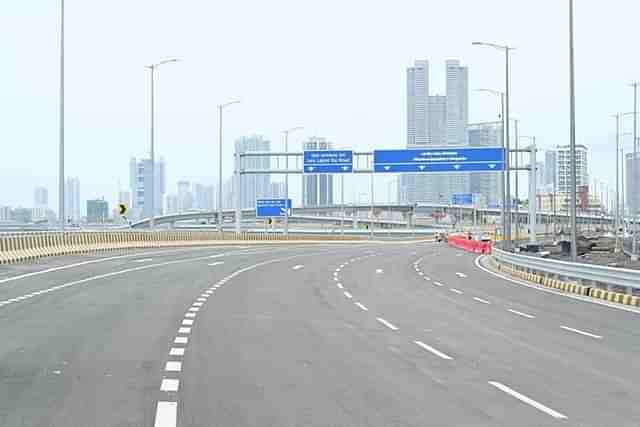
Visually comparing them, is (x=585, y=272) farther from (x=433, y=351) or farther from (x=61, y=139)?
(x=61, y=139)

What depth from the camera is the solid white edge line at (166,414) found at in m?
8.27

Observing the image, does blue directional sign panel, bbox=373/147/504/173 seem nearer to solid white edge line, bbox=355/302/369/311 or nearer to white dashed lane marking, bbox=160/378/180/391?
solid white edge line, bbox=355/302/369/311

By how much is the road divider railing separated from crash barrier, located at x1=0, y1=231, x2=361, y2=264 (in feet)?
66.3

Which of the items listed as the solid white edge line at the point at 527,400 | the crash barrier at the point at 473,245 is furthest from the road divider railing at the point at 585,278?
the crash barrier at the point at 473,245

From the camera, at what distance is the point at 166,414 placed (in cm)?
867

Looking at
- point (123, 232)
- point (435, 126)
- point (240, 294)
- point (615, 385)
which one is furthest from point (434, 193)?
point (615, 385)

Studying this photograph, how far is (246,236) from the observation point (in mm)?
78500

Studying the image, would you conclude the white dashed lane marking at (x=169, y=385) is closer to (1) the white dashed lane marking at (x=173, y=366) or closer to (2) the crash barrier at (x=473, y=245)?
(1) the white dashed lane marking at (x=173, y=366)

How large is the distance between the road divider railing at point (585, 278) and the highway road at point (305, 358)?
1.36m

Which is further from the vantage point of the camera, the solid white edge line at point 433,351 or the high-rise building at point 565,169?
the high-rise building at point 565,169

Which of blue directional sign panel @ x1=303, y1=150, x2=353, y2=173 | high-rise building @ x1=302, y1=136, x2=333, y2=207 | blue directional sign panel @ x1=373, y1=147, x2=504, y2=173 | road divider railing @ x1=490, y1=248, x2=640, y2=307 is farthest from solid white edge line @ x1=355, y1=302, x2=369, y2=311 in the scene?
high-rise building @ x1=302, y1=136, x2=333, y2=207

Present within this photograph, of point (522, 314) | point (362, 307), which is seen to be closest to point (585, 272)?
point (522, 314)

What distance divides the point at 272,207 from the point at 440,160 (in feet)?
101

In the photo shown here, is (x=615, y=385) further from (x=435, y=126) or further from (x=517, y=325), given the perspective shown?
(x=435, y=126)
